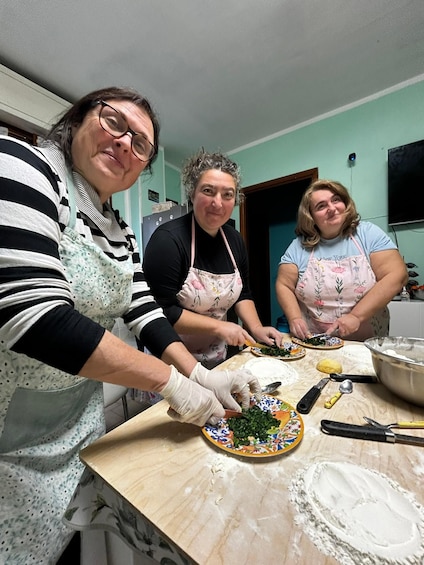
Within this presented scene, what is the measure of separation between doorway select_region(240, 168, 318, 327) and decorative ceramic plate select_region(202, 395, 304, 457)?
309 centimetres

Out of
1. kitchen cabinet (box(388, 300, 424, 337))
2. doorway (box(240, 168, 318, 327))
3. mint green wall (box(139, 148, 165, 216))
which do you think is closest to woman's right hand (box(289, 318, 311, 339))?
kitchen cabinet (box(388, 300, 424, 337))

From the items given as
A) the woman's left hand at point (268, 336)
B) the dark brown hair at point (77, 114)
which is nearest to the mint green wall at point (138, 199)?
the dark brown hair at point (77, 114)

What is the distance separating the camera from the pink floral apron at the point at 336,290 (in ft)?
4.40

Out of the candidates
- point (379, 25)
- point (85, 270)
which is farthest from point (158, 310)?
point (379, 25)

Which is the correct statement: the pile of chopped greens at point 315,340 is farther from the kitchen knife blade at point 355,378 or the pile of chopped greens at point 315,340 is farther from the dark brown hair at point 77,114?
the dark brown hair at point 77,114

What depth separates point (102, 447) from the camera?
0.49 meters

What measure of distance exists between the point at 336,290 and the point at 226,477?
3.91 ft

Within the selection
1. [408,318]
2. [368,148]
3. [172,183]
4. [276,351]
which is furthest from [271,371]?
[172,183]

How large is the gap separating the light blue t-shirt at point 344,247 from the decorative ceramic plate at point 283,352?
574 mm

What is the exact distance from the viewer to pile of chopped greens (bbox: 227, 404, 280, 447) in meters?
0.50

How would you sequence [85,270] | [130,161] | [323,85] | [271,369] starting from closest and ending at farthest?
[85,270] → [130,161] → [271,369] → [323,85]

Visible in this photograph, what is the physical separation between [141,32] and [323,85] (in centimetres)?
156

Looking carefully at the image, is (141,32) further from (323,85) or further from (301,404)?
(301,404)

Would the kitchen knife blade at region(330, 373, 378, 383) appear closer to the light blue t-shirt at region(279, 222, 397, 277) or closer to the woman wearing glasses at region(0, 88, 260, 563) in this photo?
the woman wearing glasses at region(0, 88, 260, 563)
